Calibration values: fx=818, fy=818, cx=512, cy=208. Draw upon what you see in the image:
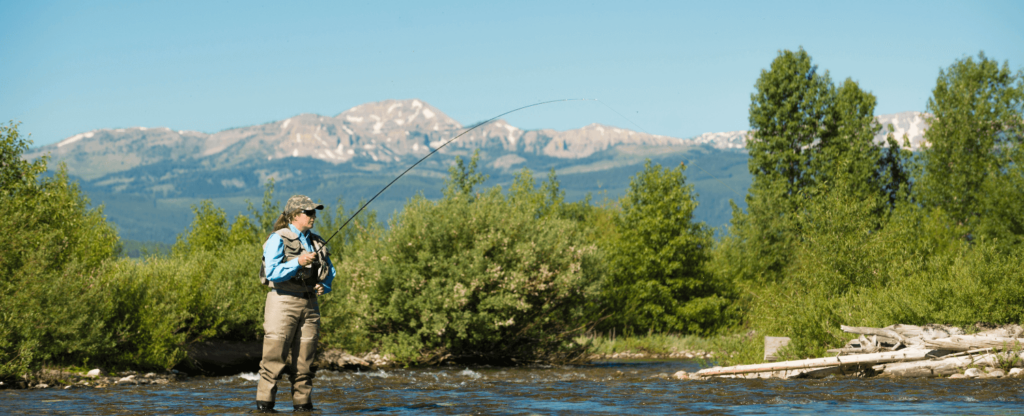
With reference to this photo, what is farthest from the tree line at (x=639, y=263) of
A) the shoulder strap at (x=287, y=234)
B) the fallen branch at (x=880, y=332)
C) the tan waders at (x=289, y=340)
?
the shoulder strap at (x=287, y=234)

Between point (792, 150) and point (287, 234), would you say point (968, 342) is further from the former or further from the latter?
point (792, 150)

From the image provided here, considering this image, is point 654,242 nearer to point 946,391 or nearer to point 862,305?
point 862,305

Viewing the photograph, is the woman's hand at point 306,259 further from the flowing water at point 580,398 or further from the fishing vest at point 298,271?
the flowing water at point 580,398

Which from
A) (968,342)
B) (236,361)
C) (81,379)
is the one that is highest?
(968,342)

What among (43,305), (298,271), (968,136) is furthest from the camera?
(968,136)

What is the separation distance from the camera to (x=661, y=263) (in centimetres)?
4881

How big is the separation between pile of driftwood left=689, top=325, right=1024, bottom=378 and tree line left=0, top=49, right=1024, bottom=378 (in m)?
0.85

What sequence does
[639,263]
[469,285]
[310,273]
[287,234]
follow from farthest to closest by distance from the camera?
[639,263], [469,285], [287,234], [310,273]

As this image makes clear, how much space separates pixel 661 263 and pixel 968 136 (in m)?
18.4

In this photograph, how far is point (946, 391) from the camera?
1134cm

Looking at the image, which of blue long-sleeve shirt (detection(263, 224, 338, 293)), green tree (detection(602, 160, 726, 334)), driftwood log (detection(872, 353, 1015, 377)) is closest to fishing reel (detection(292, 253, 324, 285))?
blue long-sleeve shirt (detection(263, 224, 338, 293))

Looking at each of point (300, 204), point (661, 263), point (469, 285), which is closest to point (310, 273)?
point (300, 204)

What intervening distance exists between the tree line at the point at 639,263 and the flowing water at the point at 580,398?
2.61m

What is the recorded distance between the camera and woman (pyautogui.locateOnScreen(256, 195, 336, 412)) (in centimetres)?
910
